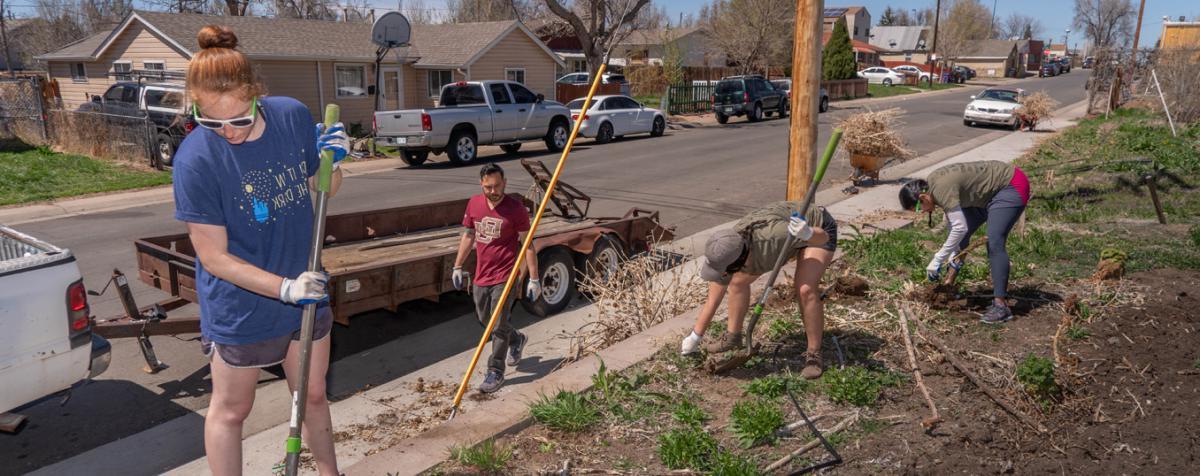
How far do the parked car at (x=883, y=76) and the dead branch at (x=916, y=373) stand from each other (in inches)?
2551

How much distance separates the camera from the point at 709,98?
3641cm

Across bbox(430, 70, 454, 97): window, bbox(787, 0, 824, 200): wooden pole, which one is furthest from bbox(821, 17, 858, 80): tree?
bbox(787, 0, 824, 200): wooden pole

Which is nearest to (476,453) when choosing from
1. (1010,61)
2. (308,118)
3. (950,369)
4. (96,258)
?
(308,118)

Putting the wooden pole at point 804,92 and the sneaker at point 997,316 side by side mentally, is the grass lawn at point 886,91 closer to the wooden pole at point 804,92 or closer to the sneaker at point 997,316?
the wooden pole at point 804,92

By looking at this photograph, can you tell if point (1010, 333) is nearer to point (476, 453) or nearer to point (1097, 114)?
point (476, 453)

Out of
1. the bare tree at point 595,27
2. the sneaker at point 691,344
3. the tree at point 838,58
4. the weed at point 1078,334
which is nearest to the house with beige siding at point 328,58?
the bare tree at point 595,27

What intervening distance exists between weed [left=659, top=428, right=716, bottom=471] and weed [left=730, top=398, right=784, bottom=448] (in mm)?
199

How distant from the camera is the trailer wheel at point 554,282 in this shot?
748cm

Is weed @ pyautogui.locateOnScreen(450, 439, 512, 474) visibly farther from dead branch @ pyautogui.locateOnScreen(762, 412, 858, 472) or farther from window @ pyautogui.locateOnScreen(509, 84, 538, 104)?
window @ pyautogui.locateOnScreen(509, 84, 538, 104)

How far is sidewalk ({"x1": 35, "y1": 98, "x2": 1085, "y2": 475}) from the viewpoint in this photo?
4461 millimetres

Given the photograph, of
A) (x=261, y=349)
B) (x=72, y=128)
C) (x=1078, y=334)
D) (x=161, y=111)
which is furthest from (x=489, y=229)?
(x=72, y=128)

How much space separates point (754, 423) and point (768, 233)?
126 centimetres

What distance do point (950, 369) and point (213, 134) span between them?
457 centimetres

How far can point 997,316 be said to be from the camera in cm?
633
